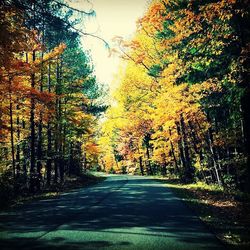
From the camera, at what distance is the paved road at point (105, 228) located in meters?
6.71

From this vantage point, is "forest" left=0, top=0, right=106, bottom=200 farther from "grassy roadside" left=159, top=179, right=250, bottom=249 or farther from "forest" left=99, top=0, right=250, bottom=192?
"grassy roadside" left=159, top=179, right=250, bottom=249

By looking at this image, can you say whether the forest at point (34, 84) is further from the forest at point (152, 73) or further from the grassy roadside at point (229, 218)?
the grassy roadside at point (229, 218)

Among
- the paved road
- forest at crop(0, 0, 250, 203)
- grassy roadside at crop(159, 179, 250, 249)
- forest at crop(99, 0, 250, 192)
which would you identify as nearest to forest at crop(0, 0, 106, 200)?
forest at crop(0, 0, 250, 203)

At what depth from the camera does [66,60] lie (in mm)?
28031

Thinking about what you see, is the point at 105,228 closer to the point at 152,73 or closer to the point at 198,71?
the point at 198,71

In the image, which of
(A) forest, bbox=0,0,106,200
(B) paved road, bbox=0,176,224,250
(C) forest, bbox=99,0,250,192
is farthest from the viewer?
(C) forest, bbox=99,0,250,192

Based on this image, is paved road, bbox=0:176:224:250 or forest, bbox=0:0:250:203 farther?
forest, bbox=0:0:250:203

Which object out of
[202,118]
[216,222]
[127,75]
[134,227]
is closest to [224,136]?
[202,118]

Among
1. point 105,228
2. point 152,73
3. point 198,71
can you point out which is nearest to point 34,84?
point 152,73

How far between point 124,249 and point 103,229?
189 centimetres

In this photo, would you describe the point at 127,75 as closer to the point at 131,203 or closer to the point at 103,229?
the point at 131,203

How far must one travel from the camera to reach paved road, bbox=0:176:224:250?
6711mm

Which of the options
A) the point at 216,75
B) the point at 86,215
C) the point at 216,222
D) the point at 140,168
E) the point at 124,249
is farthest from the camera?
the point at 140,168

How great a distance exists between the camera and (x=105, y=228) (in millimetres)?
8281
